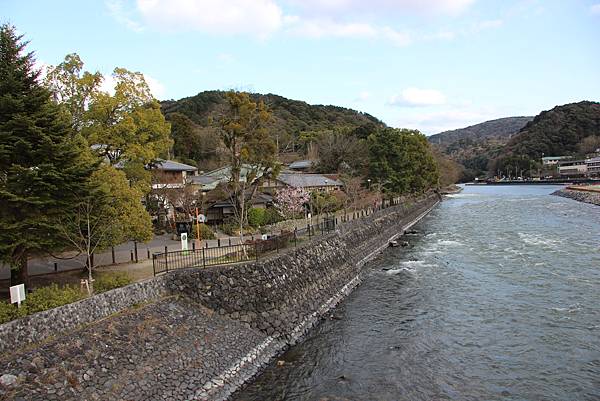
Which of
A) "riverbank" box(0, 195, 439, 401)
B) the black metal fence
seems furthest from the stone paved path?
the black metal fence

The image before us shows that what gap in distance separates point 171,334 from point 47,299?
353 cm

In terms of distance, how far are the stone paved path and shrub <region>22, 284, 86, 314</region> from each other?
3.31 feet

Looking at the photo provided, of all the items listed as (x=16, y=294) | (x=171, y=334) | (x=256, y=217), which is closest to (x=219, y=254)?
(x=171, y=334)

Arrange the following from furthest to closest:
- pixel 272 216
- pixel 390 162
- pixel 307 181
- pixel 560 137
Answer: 1. pixel 560 137
2. pixel 390 162
3. pixel 307 181
4. pixel 272 216

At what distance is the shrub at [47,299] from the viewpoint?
10.5 meters

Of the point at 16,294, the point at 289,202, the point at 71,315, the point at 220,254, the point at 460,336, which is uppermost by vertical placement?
the point at 289,202

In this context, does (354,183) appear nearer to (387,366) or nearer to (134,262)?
(134,262)

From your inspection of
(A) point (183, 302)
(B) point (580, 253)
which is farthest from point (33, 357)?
(B) point (580, 253)

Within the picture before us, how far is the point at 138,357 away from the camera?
36.3 ft

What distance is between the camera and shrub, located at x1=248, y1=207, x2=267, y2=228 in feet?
101

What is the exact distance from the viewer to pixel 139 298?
1319cm

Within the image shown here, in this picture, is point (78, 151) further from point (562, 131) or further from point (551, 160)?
point (562, 131)

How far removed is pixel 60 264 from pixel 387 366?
46.4 ft

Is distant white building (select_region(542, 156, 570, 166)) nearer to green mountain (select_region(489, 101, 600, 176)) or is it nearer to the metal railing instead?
green mountain (select_region(489, 101, 600, 176))
